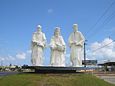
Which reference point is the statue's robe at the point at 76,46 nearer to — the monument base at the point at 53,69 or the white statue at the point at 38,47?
the monument base at the point at 53,69

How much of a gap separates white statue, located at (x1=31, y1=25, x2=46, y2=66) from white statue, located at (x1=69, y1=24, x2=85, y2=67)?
2.69 meters

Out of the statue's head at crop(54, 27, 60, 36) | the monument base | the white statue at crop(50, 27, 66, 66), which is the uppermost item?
the statue's head at crop(54, 27, 60, 36)

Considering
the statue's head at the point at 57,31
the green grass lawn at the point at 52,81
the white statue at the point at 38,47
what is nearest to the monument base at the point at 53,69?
the white statue at the point at 38,47

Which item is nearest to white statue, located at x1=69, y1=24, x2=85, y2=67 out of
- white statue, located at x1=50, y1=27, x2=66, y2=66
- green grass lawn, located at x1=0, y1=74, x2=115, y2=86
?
white statue, located at x1=50, y1=27, x2=66, y2=66

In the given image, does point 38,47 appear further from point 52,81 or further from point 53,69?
point 52,81

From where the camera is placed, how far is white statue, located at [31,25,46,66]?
83.0 feet

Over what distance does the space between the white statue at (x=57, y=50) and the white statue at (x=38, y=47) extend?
1.04 m

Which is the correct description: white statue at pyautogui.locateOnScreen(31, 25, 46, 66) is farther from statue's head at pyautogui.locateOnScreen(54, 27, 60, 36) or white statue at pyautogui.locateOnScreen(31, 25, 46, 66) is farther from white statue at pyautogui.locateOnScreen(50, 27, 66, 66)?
statue's head at pyautogui.locateOnScreen(54, 27, 60, 36)

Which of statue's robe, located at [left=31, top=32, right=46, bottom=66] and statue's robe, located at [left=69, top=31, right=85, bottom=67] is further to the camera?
statue's robe, located at [left=31, top=32, right=46, bottom=66]

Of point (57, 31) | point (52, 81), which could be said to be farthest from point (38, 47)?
point (52, 81)

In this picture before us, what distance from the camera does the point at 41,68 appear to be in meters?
23.6

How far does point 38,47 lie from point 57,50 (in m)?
1.82

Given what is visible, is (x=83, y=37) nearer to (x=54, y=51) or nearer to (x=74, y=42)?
(x=74, y=42)

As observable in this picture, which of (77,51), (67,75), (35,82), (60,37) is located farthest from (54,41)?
(35,82)
